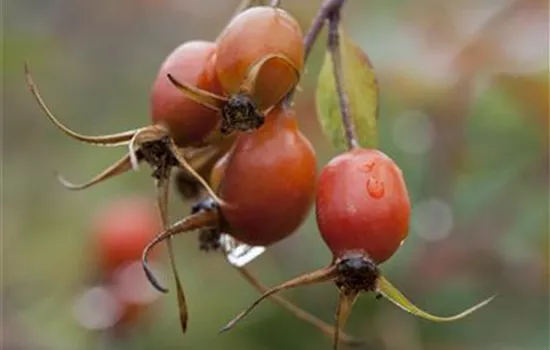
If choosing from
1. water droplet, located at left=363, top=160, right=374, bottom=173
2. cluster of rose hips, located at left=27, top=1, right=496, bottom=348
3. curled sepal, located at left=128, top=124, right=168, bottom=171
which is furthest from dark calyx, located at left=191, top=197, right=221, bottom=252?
water droplet, located at left=363, top=160, right=374, bottom=173

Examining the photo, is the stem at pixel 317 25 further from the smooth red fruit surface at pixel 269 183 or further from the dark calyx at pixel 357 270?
the dark calyx at pixel 357 270

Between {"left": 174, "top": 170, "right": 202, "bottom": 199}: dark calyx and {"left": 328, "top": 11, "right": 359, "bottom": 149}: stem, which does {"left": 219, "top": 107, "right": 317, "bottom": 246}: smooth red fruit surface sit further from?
{"left": 174, "top": 170, "right": 202, "bottom": 199}: dark calyx

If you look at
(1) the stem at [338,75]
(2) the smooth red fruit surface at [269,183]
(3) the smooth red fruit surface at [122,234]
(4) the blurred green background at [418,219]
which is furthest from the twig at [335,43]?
(3) the smooth red fruit surface at [122,234]

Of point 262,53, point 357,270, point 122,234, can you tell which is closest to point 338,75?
point 262,53

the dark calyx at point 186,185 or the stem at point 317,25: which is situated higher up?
the stem at point 317,25

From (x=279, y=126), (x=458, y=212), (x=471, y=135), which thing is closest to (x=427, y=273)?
(x=458, y=212)

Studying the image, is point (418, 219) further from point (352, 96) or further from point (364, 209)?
point (364, 209)
